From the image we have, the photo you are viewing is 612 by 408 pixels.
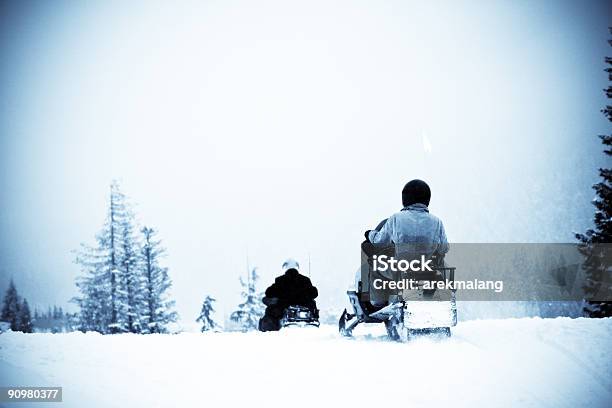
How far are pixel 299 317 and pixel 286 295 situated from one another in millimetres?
1170

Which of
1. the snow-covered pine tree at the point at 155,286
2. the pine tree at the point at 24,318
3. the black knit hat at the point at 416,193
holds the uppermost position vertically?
the black knit hat at the point at 416,193

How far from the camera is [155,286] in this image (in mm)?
31094

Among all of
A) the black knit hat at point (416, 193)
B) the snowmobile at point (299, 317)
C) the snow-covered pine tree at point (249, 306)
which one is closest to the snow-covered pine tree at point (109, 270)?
the snow-covered pine tree at point (249, 306)

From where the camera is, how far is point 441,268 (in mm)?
7355

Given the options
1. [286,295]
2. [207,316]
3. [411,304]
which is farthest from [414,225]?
[207,316]

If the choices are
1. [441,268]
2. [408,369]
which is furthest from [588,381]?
[441,268]

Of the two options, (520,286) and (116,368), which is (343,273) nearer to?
(520,286)

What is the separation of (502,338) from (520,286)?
58.1 m

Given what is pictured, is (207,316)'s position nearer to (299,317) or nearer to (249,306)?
(249,306)

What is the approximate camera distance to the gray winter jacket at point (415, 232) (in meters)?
7.62

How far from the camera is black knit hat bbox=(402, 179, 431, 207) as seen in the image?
7.94 meters

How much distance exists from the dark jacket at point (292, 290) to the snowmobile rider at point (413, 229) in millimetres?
4849

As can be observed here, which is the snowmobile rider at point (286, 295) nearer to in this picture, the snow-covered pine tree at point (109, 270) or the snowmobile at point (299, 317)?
the snowmobile at point (299, 317)

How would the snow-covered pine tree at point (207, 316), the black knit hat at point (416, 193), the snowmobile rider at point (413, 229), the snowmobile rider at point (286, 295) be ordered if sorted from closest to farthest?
the snowmobile rider at point (413, 229) < the black knit hat at point (416, 193) < the snowmobile rider at point (286, 295) < the snow-covered pine tree at point (207, 316)
